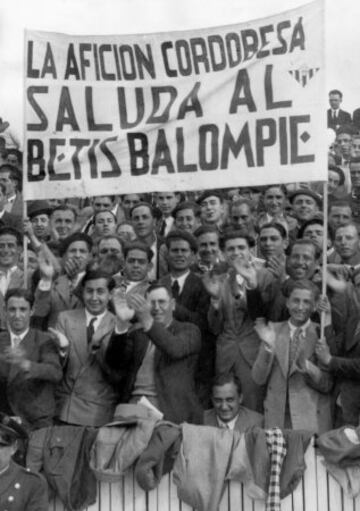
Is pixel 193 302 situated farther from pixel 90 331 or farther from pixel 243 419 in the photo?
pixel 243 419

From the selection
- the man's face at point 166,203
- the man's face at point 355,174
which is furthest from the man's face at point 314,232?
the man's face at point 355,174

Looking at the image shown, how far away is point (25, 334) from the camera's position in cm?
1218

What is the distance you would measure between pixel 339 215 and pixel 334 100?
7.04m

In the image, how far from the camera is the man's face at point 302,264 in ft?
42.0

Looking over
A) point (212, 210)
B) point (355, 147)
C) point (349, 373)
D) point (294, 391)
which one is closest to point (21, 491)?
point (294, 391)

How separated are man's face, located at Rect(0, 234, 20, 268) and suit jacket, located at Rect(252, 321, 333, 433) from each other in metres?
2.73

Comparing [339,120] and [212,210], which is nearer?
[212,210]

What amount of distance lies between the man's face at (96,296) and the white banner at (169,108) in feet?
2.71

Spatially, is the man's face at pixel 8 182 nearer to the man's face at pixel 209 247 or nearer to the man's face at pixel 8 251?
the man's face at pixel 8 251

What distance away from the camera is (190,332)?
1202 centimetres

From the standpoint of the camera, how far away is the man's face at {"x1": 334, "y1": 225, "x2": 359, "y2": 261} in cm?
1327

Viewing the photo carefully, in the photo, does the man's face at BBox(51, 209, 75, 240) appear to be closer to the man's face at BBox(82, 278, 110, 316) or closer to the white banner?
the white banner

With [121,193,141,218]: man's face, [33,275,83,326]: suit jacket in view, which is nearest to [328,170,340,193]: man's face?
[121,193,141,218]: man's face

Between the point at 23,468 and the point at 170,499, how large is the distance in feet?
3.72
